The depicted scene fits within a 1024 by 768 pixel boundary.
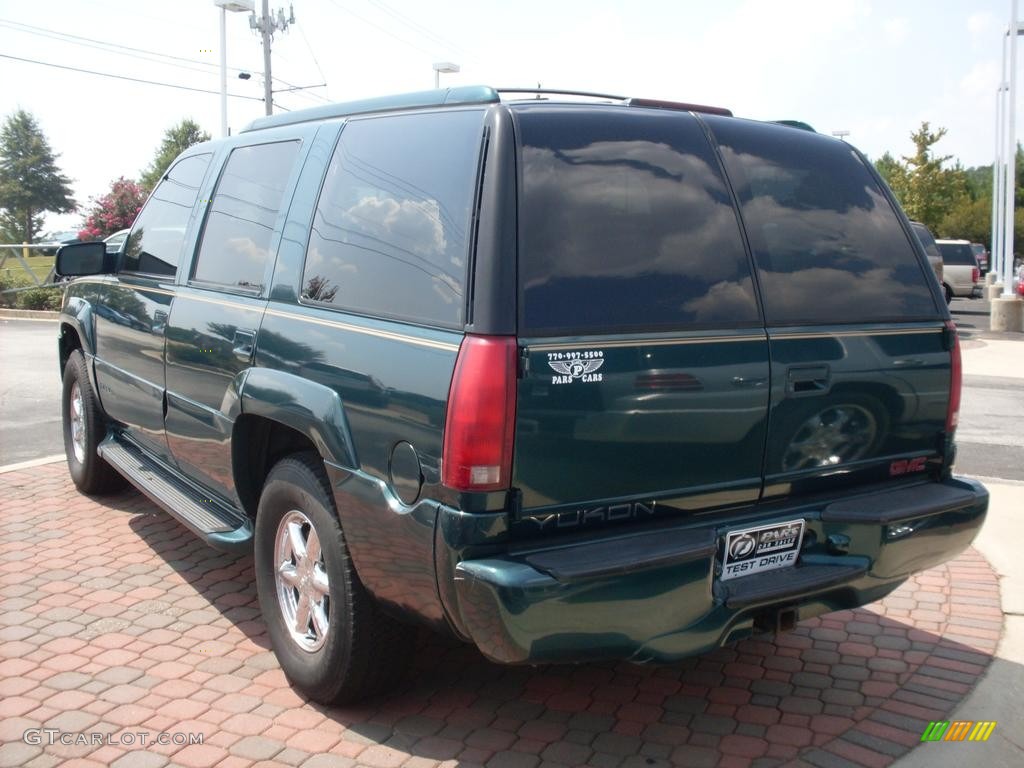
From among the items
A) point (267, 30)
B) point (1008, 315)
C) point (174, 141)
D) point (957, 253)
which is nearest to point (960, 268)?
point (957, 253)

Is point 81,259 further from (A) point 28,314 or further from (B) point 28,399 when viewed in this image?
(A) point 28,314

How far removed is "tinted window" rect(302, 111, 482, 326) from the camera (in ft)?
9.59

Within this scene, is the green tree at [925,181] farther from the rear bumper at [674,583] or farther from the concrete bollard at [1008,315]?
the rear bumper at [674,583]

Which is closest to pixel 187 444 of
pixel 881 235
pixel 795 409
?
pixel 795 409

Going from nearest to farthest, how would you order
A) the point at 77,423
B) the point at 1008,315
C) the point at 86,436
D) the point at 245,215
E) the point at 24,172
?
the point at 245,215 < the point at 86,436 < the point at 77,423 < the point at 1008,315 < the point at 24,172

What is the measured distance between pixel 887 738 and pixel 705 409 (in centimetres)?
140

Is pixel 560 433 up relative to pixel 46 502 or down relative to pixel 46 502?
up

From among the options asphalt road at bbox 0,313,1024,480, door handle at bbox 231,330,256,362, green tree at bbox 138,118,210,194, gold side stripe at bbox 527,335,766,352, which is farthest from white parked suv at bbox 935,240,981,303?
green tree at bbox 138,118,210,194

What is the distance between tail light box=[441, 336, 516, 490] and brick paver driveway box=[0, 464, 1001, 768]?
1109 mm

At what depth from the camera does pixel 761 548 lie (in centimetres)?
313

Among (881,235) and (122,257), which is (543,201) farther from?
(122,257)

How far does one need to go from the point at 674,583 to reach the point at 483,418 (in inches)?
30.3

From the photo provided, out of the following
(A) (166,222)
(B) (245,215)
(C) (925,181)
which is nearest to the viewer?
(B) (245,215)

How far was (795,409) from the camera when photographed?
10.5ft
